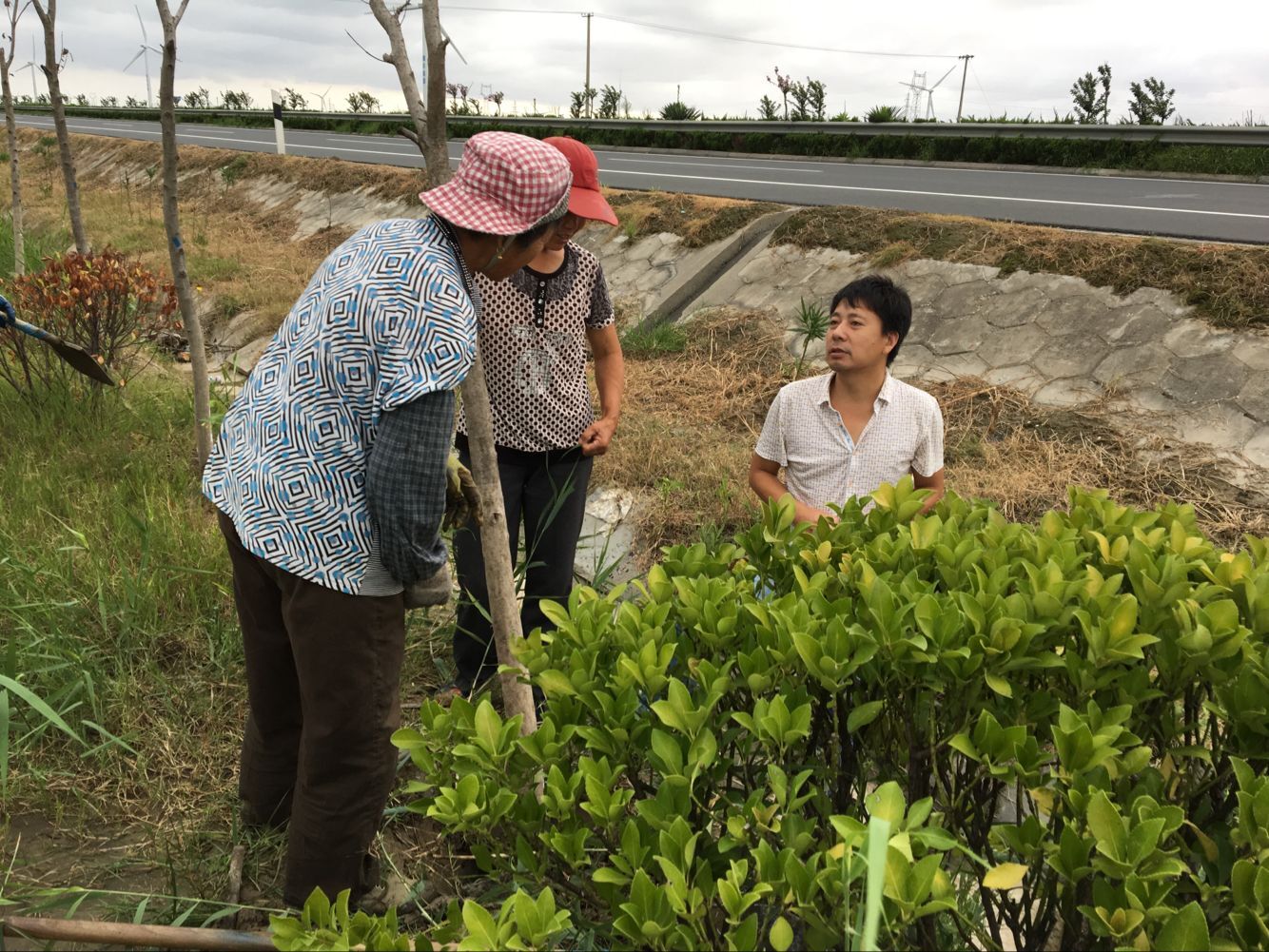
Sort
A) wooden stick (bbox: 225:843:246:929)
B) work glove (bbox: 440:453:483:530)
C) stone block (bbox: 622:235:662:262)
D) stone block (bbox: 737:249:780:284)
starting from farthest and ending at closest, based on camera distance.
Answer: stone block (bbox: 622:235:662:262) < stone block (bbox: 737:249:780:284) < wooden stick (bbox: 225:843:246:929) < work glove (bbox: 440:453:483:530)

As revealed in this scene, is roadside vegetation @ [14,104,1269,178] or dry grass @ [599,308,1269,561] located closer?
dry grass @ [599,308,1269,561]

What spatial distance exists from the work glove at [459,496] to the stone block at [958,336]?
460cm

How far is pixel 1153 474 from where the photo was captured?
4703 mm

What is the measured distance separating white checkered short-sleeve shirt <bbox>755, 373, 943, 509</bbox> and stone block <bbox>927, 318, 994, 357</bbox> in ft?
11.0

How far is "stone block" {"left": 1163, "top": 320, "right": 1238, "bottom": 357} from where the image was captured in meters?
5.15

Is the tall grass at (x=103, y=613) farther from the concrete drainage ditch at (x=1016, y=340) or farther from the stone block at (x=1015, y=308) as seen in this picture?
the stone block at (x=1015, y=308)

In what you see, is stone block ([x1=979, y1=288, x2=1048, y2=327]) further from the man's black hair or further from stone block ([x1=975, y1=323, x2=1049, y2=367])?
the man's black hair

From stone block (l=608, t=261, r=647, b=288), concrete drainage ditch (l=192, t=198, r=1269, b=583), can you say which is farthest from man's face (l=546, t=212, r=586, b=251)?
stone block (l=608, t=261, r=647, b=288)

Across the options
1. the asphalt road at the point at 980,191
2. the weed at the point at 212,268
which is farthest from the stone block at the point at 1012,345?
the weed at the point at 212,268

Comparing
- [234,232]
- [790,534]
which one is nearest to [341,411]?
[790,534]

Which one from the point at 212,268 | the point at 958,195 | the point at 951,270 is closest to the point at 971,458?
the point at 951,270

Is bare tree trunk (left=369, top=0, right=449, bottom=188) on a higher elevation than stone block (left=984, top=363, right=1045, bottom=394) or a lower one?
higher

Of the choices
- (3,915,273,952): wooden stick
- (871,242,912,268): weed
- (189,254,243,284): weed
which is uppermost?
(871,242,912,268): weed

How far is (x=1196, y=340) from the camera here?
5.26 metres
